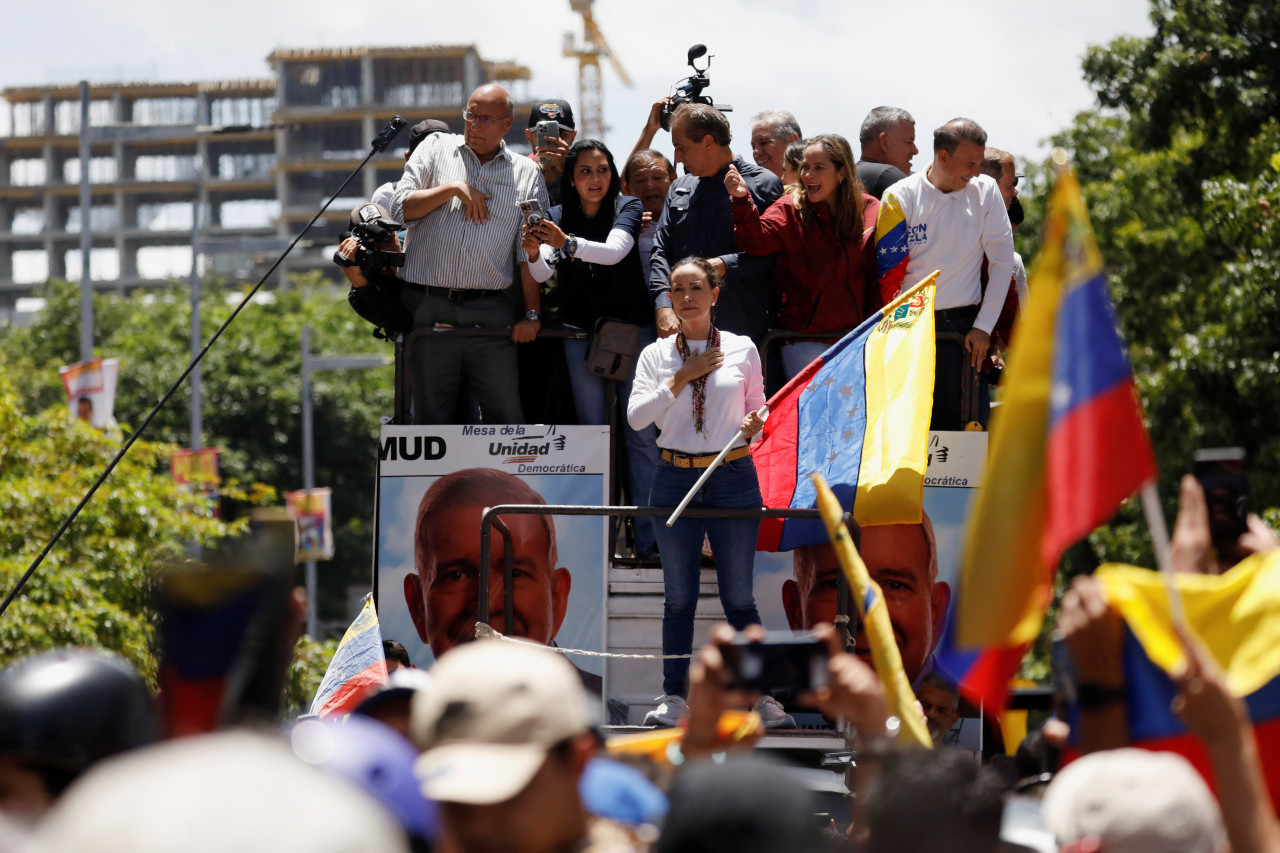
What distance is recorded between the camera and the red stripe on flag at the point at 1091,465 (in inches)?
132

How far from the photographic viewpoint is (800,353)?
26.5 ft

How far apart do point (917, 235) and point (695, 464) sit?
1.83 meters

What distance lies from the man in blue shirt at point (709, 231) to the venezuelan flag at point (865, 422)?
1.05m

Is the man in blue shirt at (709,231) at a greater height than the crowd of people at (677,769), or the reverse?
the man in blue shirt at (709,231)

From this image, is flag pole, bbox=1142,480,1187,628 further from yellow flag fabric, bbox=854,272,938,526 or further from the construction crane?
the construction crane

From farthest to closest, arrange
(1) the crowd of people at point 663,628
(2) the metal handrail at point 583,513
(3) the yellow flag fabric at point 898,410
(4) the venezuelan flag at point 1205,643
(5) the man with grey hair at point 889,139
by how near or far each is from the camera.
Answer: (5) the man with grey hair at point 889,139
(2) the metal handrail at point 583,513
(3) the yellow flag fabric at point 898,410
(4) the venezuelan flag at point 1205,643
(1) the crowd of people at point 663,628

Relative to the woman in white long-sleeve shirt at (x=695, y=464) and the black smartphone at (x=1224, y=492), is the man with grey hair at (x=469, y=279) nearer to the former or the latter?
the woman in white long-sleeve shirt at (x=695, y=464)

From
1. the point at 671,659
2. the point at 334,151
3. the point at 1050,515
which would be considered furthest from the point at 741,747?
the point at 334,151

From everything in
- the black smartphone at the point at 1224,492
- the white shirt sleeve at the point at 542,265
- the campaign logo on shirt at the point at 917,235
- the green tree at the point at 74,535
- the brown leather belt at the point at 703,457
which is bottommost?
the green tree at the point at 74,535

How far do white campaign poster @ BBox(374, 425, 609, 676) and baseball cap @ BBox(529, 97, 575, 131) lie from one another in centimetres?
179


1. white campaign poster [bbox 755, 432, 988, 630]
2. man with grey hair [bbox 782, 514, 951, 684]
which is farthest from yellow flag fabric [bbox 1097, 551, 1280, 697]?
white campaign poster [bbox 755, 432, 988, 630]

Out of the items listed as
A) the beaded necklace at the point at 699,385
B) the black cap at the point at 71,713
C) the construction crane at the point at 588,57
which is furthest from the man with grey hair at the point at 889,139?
the construction crane at the point at 588,57

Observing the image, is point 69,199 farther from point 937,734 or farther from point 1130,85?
point 937,734

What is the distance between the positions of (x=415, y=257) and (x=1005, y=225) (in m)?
3.00
